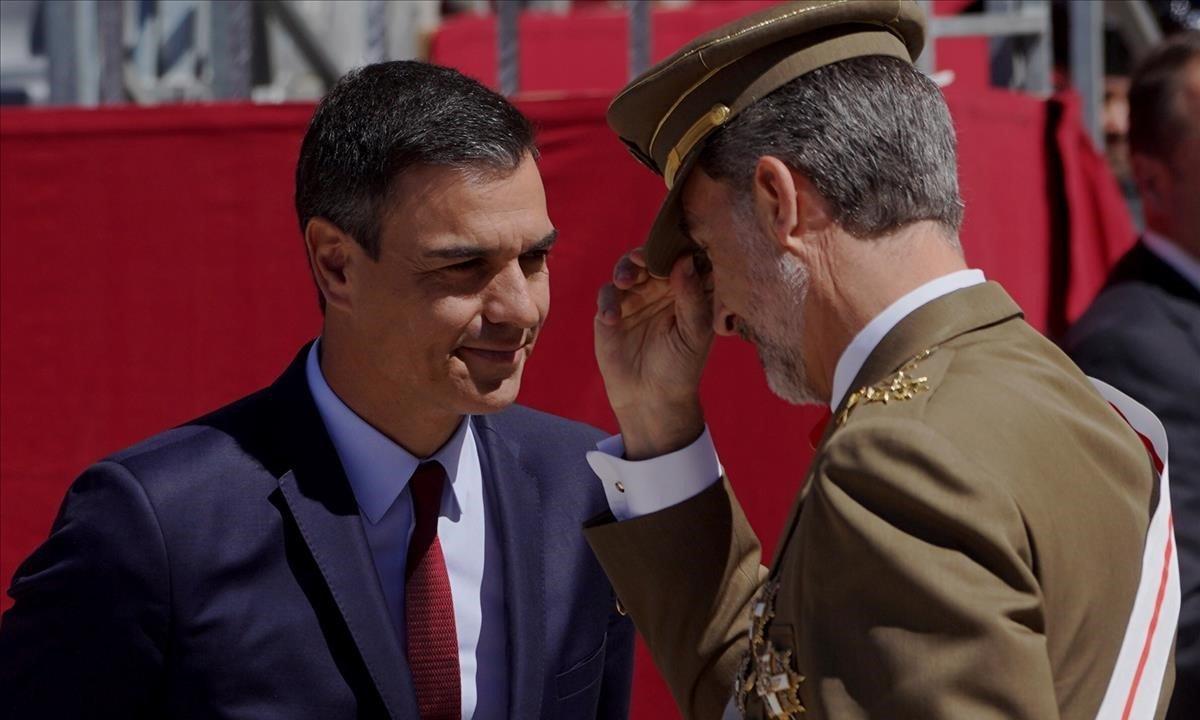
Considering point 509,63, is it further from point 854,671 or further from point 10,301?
point 854,671

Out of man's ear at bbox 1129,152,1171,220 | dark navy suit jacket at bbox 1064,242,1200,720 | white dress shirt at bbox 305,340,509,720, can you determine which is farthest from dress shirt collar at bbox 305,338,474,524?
man's ear at bbox 1129,152,1171,220

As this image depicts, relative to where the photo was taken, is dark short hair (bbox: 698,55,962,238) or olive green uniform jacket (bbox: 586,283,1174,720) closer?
olive green uniform jacket (bbox: 586,283,1174,720)

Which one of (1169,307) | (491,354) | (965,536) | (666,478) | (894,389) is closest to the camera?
(965,536)

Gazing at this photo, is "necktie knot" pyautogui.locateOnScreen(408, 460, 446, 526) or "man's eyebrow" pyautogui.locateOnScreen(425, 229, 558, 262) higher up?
"man's eyebrow" pyautogui.locateOnScreen(425, 229, 558, 262)

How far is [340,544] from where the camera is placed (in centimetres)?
197

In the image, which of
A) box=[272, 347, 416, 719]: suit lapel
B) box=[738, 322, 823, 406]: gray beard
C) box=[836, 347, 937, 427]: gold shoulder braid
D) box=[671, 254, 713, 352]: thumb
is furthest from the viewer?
box=[671, 254, 713, 352]: thumb

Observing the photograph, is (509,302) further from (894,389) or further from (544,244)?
(894,389)

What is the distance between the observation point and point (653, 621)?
6.57 feet

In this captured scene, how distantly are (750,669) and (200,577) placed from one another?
678 mm

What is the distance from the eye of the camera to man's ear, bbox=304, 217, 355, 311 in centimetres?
215

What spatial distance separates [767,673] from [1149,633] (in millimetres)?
415

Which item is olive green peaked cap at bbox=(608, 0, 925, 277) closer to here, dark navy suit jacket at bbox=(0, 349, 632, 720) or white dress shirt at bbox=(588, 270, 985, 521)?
white dress shirt at bbox=(588, 270, 985, 521)

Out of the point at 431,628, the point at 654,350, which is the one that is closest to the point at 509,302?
the point at 654,350

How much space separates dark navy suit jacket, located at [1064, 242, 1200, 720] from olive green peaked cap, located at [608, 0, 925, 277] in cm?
155
